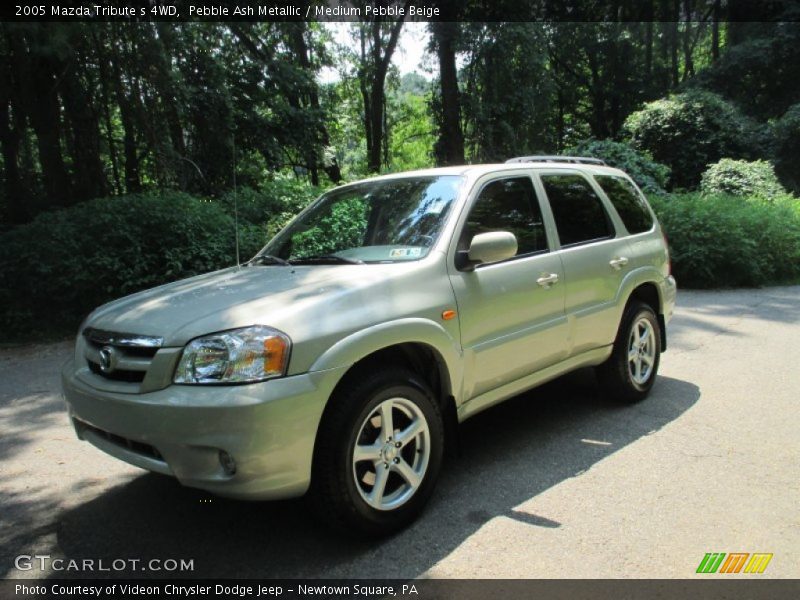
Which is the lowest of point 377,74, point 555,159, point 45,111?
point 555,159

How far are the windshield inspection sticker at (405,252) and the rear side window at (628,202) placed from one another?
6.98 feet

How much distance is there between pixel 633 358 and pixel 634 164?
1114 cm

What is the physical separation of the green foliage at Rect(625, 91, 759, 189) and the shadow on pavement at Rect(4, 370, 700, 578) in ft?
52.1

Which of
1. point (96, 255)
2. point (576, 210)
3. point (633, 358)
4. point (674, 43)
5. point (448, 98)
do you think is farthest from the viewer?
point (674, 43)

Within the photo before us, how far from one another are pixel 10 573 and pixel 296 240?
95.1 inches

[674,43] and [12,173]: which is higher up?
[674,43]

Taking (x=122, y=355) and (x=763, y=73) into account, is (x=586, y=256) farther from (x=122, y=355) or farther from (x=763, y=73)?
(x=763, y=73)

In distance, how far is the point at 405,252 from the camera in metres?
3.56

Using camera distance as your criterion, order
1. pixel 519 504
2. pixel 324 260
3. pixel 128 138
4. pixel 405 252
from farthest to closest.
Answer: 1. pixel 128 138
2. pixel 324 260
3. pixel 405 252
4. pixel 519 504

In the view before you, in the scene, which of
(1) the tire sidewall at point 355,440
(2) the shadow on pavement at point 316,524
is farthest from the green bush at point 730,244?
(1) the tire sidewall at point 355,440

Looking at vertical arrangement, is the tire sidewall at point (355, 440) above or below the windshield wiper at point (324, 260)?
below

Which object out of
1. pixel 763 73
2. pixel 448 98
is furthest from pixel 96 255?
pixel 763 73

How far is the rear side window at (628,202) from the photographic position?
197 inches

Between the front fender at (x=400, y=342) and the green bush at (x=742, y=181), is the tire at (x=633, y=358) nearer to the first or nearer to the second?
the front fender at (x=400, y=342)
